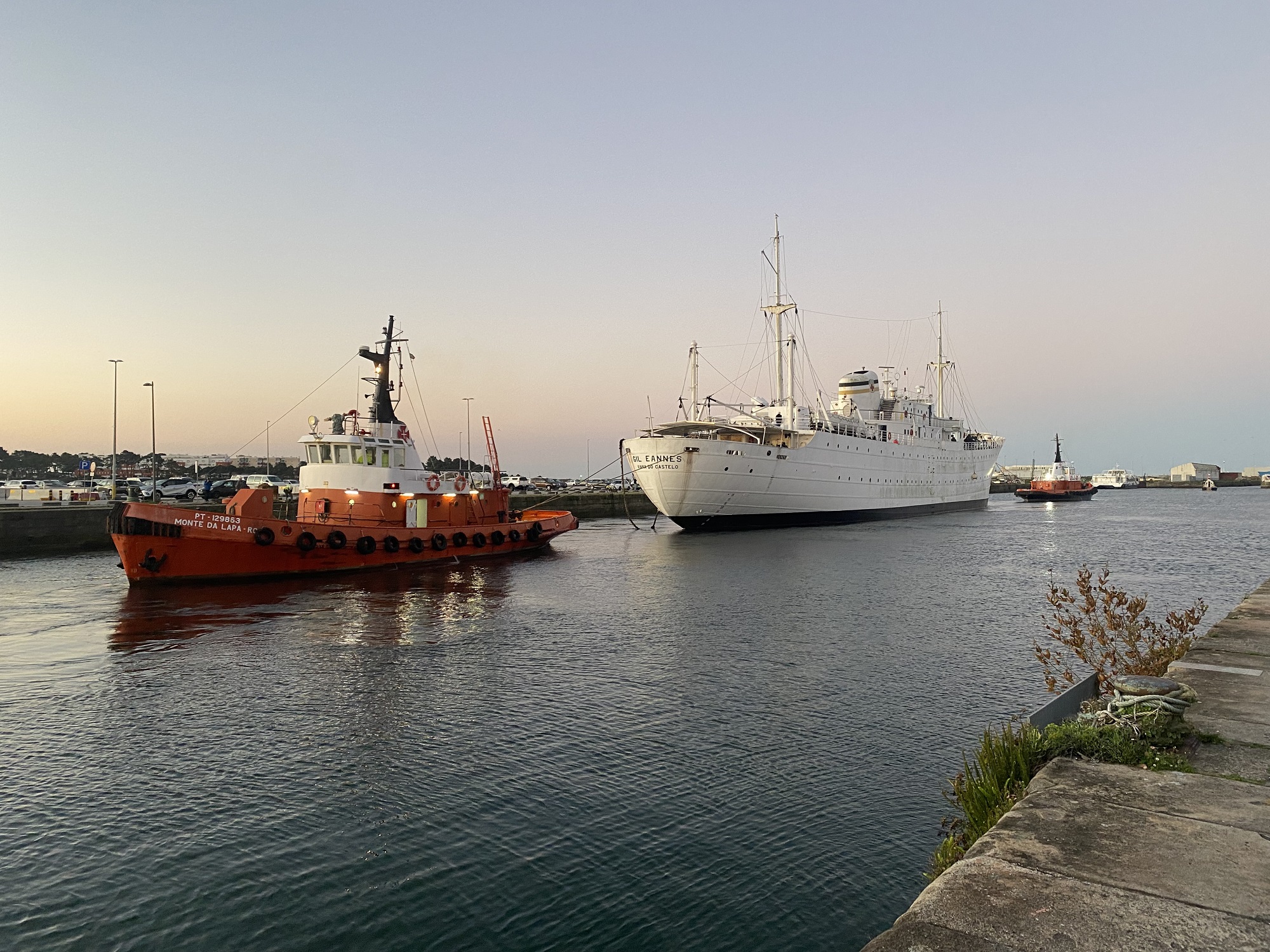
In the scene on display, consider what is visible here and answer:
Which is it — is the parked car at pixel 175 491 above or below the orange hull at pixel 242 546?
above

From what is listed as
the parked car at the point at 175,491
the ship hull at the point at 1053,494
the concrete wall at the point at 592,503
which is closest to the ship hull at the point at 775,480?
the concrete wall at the point at 592,503

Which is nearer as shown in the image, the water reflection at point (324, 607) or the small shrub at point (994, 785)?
the small shrub at point (994, 785)

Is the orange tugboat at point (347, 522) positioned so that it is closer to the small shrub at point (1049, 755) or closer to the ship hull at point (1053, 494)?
the small shrub at point (1049, 755)

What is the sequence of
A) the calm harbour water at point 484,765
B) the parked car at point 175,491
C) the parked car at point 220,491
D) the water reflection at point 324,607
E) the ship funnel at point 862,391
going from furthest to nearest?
the ship funnel at point 862,391 < the parked car at point 220,491 < the parked car at point 175,491 < the water reflection at point 324,607 < the calm harbour water at point 484,765

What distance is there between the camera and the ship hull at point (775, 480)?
49156 mm

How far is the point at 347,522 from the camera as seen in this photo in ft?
97.0

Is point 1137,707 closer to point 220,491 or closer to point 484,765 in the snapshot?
point 484,765

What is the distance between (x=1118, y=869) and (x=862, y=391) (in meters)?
67.4

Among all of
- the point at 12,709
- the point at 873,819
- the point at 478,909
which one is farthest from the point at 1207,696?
the point at 12,709

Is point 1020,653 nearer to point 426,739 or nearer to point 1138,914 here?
point 426,739

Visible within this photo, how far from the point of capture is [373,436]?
31375mm

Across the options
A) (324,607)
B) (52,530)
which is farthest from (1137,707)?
(52,530)

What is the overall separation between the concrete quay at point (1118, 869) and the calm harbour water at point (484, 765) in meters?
2.13

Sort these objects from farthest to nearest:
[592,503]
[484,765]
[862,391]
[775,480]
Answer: [592,503], [862,391], [775,480], [484,765]
